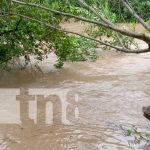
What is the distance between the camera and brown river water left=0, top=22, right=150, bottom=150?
5422 mm

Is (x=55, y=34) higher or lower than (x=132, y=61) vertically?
higher

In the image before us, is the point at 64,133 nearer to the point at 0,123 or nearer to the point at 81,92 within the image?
the point at 0,123

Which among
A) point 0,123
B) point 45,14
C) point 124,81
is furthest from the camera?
point 124,81

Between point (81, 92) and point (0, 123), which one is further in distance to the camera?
point (81, 92)

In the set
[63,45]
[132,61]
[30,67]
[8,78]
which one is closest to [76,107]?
[63,45]

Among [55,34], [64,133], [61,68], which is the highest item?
[55,34]

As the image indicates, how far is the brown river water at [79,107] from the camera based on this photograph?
213 inches

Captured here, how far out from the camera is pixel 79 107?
6.92 m

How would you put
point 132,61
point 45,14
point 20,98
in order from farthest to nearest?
point 132,61
point 45,14
point 20,98

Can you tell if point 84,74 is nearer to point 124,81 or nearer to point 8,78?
point 124,81

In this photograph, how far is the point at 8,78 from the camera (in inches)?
354

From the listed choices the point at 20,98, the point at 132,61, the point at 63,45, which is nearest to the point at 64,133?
the point at 20,98

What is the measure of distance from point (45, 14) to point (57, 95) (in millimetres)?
1740

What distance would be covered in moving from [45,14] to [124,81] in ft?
7.39
